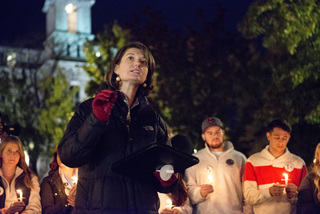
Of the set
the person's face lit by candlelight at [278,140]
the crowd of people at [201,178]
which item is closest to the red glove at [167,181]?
the crowd of people at [201,178]

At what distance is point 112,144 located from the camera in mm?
3963

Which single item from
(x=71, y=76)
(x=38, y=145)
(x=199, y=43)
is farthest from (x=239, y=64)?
(x=71, y=76)

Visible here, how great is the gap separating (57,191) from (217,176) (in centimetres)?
218

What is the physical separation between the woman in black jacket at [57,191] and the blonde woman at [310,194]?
2.91 m

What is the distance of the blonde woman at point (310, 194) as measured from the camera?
781 centimetres

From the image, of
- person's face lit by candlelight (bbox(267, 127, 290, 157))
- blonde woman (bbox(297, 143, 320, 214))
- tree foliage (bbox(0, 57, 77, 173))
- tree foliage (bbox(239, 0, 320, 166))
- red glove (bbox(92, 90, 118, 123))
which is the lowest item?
blonde woman (bbox(297, 143, 320, 214))

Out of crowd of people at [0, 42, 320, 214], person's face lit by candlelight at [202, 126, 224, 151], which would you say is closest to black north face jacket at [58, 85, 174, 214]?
crowd of people at [0, 42, 320, 214]

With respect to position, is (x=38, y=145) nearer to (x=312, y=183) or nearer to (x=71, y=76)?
(x=71, y=76)

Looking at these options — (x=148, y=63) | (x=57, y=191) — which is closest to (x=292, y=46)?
(x=57, y=191)

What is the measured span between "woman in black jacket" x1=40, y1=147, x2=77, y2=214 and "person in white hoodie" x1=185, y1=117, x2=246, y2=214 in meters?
1.64

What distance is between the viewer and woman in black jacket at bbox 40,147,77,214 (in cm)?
792

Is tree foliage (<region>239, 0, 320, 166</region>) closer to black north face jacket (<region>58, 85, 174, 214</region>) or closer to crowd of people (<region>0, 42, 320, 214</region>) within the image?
crowd of people (<region>0, 42, 320, 214</region>)

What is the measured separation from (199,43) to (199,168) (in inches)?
822

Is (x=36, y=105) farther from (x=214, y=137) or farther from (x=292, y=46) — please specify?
(x=214, y=137)
